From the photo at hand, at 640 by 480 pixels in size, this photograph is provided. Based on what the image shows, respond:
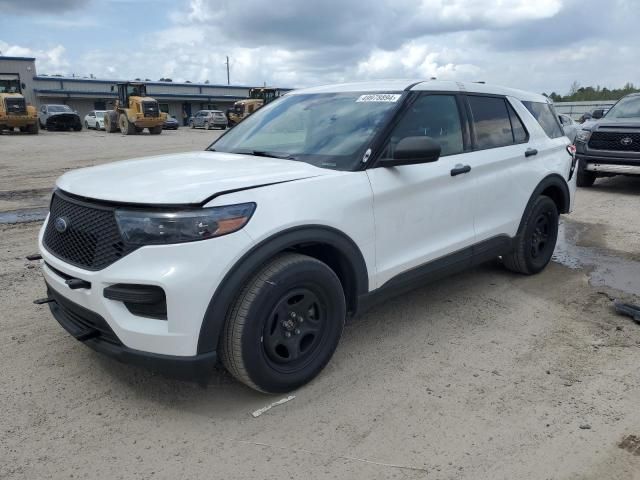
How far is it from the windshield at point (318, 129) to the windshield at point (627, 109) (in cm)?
898

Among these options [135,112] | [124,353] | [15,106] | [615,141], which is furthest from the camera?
[135,112]

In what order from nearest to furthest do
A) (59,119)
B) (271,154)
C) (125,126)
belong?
(271,154), (125,126), (59,119)

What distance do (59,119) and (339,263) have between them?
3485 centimetres

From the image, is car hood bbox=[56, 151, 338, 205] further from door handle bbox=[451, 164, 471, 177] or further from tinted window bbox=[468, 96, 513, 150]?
tinted window bbox=[468, 96, 513, 150]

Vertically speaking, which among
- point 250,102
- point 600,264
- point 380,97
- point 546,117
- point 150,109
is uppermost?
point 250,102

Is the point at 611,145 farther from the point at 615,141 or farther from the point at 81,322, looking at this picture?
the point at 81,322

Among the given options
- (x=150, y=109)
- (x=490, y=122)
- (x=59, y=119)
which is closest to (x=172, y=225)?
(x=490, y=122)

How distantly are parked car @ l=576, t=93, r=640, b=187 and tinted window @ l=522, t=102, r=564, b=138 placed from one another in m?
5.41

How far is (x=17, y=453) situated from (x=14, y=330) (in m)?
1.54

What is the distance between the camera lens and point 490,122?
14.9 feet

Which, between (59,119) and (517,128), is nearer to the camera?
(517,128)

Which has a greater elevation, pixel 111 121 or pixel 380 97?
pixel 111 121

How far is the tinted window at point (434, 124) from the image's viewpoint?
3691 millimetres

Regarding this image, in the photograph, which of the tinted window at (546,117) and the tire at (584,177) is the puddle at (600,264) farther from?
the tire at (584,177)
